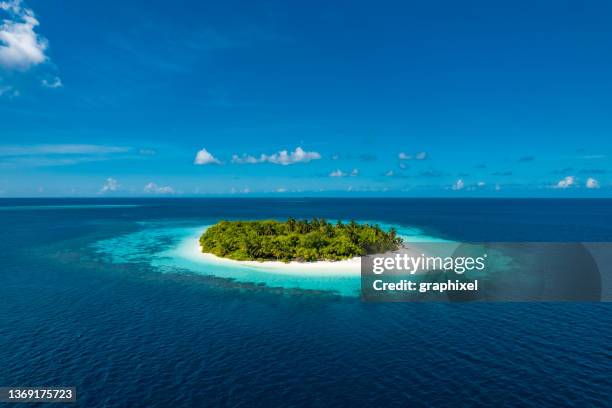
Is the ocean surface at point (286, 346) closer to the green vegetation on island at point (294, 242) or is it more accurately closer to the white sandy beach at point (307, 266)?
the white sandy beach at point (307, 266)

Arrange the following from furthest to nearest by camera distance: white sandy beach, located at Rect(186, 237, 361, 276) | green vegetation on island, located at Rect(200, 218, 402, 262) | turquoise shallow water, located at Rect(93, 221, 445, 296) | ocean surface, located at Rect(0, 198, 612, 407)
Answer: green vegetation on island, located at Rect(200, 218, 402, 262) < white sandy beach, located at Rect(186, 237, 361, 276) < turquoise shallow water, located at Rect(93, 221, 445, 296) < ocean surface, located at Rect(0, 198, 612, 407)

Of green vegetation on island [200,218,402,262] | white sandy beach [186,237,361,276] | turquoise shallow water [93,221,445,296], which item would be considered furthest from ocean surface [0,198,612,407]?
green vegetation on island [200,218,402,262]

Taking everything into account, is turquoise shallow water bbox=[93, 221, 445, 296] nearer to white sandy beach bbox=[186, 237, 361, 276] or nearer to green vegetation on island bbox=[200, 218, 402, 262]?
white sandy beach bbox=[186, 237, 361, 276]

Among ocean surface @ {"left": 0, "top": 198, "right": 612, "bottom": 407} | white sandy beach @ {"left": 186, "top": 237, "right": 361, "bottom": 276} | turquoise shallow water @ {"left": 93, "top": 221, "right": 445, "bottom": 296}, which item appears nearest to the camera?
ocean surface @ {"left": 0, "top": 198, "right": 612, "bottom": 407}

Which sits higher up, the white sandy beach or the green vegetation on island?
the green vegetation on island

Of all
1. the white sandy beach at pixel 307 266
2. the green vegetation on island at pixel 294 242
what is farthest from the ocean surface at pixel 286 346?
the green vegetation on island at pixel 294 242

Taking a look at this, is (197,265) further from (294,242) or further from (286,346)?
(286,346)

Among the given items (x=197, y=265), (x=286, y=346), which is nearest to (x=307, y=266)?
(x=197, y=265)

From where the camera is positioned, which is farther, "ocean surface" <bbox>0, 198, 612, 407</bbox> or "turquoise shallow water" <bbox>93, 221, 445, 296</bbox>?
"turquoise shallow water" <bbox>93, 221, 445, 296</bbox>
